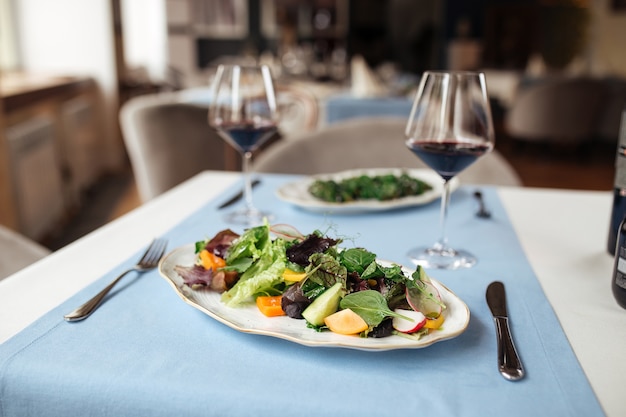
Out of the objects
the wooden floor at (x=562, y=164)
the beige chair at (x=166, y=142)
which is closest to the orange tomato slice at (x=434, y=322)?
the beige chair at (x=166, y=142)

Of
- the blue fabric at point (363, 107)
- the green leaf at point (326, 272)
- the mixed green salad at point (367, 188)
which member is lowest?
the blue fabric at point (363, 107)

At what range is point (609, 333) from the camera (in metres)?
0.66

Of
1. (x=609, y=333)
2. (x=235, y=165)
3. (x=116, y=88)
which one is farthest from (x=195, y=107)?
(x=116, y=88)

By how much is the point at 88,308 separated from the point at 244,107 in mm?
529

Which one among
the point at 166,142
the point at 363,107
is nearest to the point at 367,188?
the point at 166,142

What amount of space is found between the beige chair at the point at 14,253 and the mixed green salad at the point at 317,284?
2.41 feet

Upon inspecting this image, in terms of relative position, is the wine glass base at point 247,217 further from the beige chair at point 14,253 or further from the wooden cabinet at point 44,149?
the wooden cabinet at point 44,149

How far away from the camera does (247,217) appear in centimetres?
106

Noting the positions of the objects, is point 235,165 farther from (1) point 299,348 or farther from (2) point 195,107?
(1) point 299,348

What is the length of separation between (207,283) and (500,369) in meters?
0.32

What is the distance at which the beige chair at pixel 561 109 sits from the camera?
6.15 m

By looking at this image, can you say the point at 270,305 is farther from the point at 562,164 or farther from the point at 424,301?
the point at 562,164

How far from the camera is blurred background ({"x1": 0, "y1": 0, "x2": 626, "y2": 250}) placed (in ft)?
12.1

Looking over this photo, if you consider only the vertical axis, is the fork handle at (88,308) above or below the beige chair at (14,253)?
above
